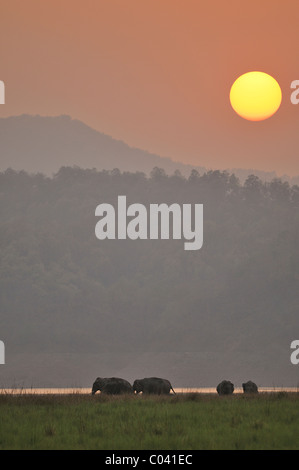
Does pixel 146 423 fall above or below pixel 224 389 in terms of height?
below

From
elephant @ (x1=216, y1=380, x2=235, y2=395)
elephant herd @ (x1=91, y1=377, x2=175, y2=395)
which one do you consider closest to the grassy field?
elephant herd @ (x1=91, y1=377, x2=175, y2=395)

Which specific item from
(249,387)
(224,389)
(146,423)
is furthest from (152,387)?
(146,423)

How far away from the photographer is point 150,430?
23.7m

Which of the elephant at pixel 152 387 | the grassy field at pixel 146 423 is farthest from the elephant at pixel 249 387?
the grassy field at pixel 146 423

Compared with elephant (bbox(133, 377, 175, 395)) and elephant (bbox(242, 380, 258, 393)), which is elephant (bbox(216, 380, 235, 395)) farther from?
elephant (bbox(133, 377, 175, 395))

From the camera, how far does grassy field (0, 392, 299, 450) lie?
22219 mm

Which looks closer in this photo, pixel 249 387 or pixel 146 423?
pixel 146 423

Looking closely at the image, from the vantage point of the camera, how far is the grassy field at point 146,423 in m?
22.2

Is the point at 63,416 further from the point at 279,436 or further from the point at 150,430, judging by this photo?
the point at 279,436

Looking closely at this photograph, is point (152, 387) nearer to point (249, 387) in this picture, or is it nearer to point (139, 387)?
point (139, 387)

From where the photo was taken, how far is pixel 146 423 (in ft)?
80.8
